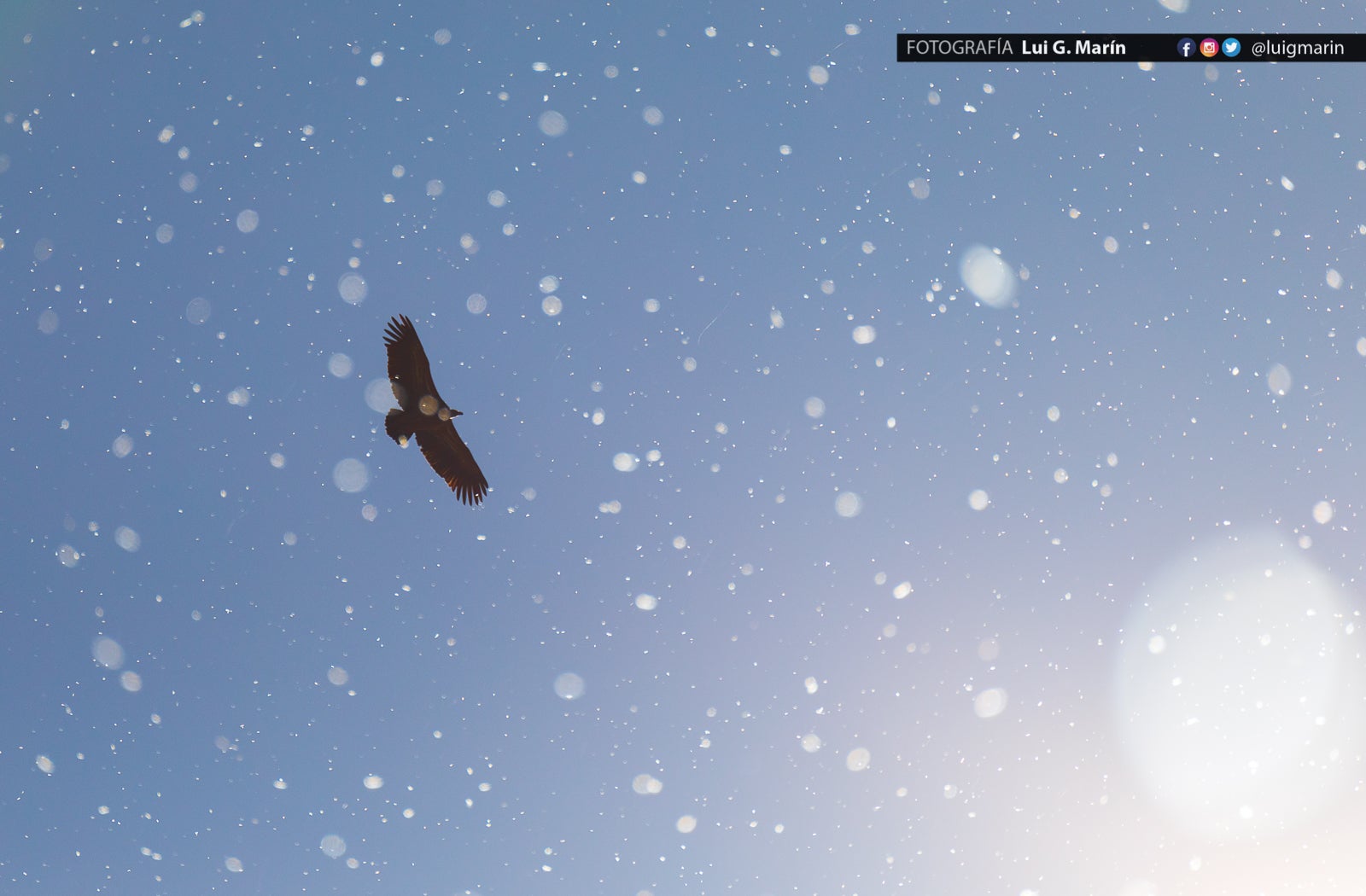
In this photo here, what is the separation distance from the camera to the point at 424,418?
145 inches

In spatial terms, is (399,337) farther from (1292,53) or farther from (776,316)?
(1292,53)

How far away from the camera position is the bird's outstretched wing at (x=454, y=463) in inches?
150

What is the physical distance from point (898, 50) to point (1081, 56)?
0.79 meters

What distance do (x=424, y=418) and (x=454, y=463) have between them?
0.88 ft

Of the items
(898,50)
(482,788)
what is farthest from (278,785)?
(898,50)

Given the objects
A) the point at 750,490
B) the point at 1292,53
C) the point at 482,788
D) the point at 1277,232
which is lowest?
the point at 482,788

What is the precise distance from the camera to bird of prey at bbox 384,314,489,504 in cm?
362

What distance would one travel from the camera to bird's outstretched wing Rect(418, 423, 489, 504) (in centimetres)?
381

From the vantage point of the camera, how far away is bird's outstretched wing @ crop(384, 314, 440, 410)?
3607mm

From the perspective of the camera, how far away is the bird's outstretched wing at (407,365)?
361 centimetres

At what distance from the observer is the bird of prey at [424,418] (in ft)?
11.9

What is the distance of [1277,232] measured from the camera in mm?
3961

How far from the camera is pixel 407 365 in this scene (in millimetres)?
3611

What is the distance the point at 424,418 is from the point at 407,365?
0.22 meters
